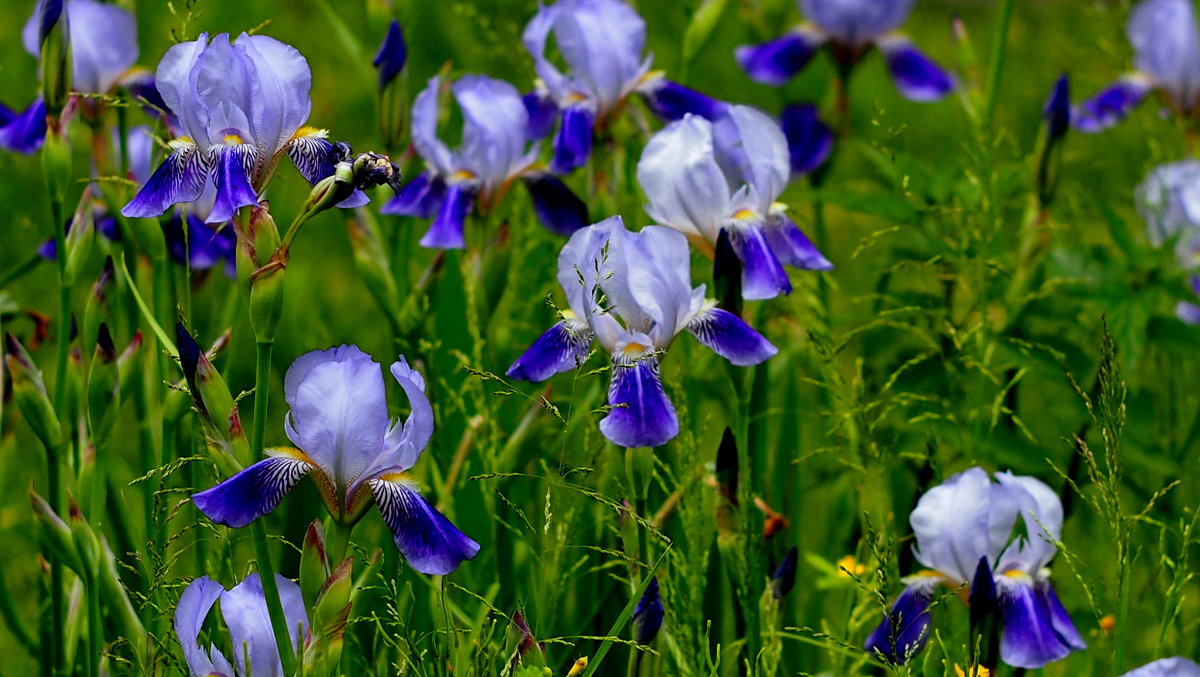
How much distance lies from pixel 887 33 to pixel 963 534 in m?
1.52

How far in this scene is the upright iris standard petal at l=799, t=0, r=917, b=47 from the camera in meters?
2.59

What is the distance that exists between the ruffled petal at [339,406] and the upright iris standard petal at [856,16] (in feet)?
5.90

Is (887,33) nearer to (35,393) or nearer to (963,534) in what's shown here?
(963,534)

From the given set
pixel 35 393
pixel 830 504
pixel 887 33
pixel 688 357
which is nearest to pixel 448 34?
pixel 887 33

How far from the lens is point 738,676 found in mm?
1618

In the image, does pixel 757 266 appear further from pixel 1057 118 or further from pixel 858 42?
pixel 858 42

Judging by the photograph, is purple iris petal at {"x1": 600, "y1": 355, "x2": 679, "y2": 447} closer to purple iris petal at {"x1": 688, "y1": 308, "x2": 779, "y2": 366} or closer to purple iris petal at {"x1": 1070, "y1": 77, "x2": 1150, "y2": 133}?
purple iris petal at {"x1": 688, "y1": 308, "x2": 779, "y2": 366}

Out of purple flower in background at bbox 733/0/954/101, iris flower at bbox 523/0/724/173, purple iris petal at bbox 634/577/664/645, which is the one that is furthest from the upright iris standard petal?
purple iris petal at bbox 634/577/664/645

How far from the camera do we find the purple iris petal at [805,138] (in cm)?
236

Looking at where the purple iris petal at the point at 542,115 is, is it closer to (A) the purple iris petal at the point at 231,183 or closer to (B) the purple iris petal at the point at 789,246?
(B) the purple iris petal at the point at 789,246

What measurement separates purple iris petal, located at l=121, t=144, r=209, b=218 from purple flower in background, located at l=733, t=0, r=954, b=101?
1.56 m

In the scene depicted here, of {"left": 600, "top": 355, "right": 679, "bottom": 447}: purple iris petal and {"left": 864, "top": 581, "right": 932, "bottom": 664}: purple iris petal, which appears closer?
{"left": 600, "top": 355, "right": 679, "bottom": 447}: purple iris petal

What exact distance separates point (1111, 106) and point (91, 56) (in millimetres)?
1982

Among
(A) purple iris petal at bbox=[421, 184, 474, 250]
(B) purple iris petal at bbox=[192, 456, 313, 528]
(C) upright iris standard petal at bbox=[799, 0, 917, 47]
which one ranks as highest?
(B) purple iris petal at bbox=[192, 456, 313, 528]
